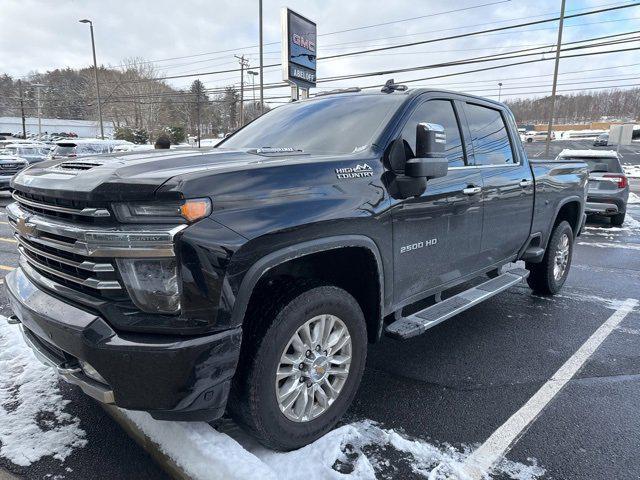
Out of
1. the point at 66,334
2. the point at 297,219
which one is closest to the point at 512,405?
the point at 297,219

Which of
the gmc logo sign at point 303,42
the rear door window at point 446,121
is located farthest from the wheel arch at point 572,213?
the gmc logo sign at point 303,42

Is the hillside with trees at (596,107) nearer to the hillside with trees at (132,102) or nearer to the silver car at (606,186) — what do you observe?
the hillside with trees at (132,102)

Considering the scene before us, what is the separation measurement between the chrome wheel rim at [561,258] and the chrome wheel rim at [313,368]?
381cm

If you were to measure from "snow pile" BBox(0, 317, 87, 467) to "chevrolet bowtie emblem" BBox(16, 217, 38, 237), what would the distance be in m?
1.12

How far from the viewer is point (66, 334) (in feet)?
6.66

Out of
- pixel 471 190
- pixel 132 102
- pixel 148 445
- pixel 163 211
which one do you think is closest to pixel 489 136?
pixel 471 190

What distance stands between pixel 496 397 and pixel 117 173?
2767 mm

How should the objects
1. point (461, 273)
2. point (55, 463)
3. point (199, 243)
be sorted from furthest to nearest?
point (461, 273) → point (55, 463) → point (199, 243)

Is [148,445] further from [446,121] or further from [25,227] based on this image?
[446,121]

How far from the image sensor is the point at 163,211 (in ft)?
6.31

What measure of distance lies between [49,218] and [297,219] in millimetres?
1214

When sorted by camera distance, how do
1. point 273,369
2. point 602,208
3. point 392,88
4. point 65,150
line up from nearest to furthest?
point 273,369
point 392,88
point 602,208
point 65,150

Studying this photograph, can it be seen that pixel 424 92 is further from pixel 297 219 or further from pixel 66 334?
pixel 66 334

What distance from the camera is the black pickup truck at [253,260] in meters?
1.92
